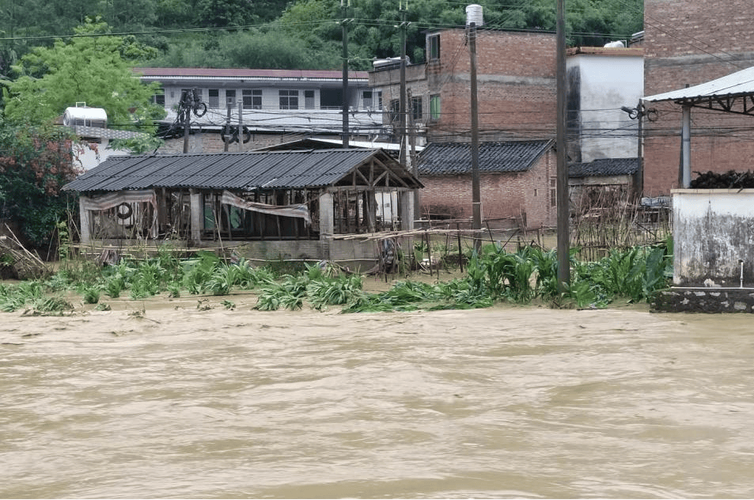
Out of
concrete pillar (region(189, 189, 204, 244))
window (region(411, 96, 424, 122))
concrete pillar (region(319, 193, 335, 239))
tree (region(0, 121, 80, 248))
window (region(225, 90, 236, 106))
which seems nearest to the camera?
concrete pillar (region(319, 193, 335, 239))

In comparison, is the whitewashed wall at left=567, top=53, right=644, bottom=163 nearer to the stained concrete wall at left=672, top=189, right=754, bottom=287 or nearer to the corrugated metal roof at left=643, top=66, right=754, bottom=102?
the corrugated metal roof at left=643, top=66, right=754, bottom=102

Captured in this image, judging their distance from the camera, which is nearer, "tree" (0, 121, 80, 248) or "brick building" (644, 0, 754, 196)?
"tree" (0, 121, 80, 248)

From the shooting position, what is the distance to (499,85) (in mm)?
50062

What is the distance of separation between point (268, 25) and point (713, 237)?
5597cm

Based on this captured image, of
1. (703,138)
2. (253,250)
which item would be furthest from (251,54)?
(253,250)

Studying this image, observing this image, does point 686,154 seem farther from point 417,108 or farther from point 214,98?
Result: point 214,98

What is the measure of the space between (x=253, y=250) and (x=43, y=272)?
4.93 metres

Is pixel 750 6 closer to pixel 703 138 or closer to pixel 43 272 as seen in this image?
pixel 703 138

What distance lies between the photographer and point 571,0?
6353cm

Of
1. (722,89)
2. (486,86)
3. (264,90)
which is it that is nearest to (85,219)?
(722,89)

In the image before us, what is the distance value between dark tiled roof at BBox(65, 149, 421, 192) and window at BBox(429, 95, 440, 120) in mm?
20554

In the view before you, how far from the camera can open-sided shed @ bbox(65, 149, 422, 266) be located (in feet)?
85.8

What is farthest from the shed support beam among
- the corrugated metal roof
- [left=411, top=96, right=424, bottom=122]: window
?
[left=411, top=96, right=424, bottom=122]: window

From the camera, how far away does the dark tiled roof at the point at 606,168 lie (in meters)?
48.6
